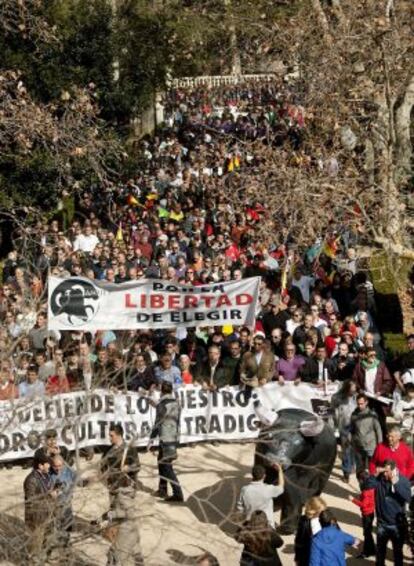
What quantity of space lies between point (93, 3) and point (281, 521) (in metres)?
18.0

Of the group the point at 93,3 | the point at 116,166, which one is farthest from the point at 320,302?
the point at 93,3

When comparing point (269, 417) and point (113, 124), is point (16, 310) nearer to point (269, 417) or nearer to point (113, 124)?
point (269, 417)

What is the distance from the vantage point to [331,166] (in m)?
23.5

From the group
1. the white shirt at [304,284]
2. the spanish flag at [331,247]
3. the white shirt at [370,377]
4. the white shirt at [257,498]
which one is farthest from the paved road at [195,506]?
the spanish flag at [331,247]

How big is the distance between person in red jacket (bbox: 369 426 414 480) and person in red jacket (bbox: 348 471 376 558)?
222 mm

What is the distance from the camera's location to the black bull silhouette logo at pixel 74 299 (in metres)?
17.2

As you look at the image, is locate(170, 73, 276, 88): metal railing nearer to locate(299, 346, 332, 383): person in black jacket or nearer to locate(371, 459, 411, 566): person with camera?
locate(299, 346, 332, 383): person in black jacket

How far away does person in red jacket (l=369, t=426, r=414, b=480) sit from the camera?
13.8 meters

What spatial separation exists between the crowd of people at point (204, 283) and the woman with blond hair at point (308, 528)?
0.10m

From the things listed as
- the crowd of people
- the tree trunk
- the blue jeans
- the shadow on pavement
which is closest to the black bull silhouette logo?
the crowd of people

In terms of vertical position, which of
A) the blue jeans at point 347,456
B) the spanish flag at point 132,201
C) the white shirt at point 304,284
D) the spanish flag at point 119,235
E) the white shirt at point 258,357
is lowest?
the blue jeans at point 347,456

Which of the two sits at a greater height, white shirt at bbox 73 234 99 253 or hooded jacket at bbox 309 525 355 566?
white shirt at bbox 73 234 99 253

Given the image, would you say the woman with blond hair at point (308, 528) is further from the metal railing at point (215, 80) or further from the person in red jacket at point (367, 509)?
the metal railing at point (215, 80)

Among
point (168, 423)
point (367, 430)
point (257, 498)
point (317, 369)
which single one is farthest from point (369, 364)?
point (257, 498)
